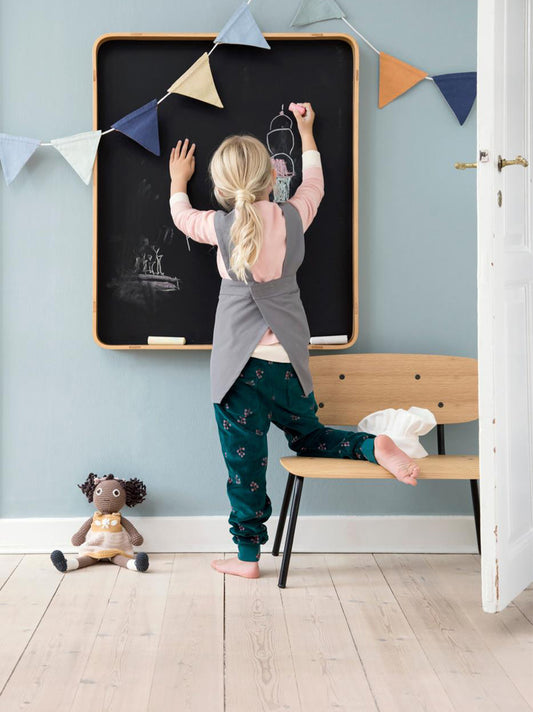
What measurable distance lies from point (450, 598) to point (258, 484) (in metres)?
0.63

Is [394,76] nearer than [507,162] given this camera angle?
No

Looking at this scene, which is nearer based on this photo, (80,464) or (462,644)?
(462,644)

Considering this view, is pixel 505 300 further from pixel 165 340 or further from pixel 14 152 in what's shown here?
pixel 14 152

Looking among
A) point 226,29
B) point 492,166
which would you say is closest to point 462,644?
point 492,166

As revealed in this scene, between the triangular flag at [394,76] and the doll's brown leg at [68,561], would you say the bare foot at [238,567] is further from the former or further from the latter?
the triangular flag at [394,76]

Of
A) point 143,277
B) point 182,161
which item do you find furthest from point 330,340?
point 182,161

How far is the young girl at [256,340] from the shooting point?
2.31 m

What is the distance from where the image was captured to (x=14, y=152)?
2.58 m

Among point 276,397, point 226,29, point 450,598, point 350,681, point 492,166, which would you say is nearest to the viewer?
point 350,681

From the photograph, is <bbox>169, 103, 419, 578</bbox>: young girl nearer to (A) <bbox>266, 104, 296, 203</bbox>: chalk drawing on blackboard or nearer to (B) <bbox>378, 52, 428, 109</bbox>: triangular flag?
(A) <bbox>266, 104, 296, 203</bbox>: chalk drawing on blackboard

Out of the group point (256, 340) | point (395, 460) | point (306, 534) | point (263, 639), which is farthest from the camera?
point (306, 534)

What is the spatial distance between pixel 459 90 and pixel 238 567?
1.66 metres

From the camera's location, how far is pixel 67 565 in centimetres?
243

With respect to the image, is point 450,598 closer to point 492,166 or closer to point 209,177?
point 492,166
